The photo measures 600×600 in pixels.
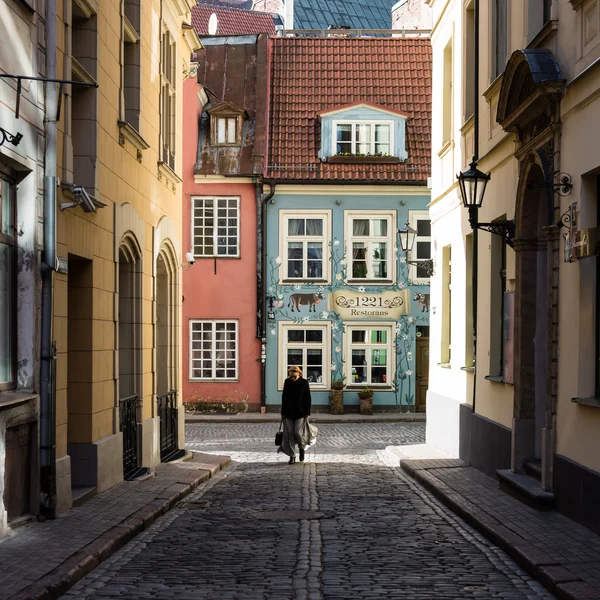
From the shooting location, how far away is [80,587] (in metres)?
8.55

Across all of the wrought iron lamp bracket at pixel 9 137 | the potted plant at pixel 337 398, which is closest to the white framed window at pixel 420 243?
the potted plant at pixel 337 398

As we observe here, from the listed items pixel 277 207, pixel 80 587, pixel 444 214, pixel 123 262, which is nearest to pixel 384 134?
pixel 277 207

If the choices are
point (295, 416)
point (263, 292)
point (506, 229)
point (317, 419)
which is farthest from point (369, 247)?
point (506, 229)

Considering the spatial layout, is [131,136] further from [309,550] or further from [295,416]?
[309,550]

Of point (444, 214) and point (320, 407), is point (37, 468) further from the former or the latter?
point (320, 407)

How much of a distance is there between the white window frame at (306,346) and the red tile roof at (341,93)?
435 cm

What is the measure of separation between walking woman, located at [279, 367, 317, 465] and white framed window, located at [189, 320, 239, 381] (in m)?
13.8

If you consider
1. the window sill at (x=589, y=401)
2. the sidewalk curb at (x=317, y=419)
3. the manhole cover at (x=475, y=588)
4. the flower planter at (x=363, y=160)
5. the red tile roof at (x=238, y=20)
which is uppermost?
the red tile roof at (x=238, y=20)

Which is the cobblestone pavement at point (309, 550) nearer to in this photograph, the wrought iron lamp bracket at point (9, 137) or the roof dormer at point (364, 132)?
the wrought iron lamp bracket at point (9, 137)

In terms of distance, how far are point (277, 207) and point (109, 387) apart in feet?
64.6

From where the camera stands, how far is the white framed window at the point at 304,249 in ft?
111

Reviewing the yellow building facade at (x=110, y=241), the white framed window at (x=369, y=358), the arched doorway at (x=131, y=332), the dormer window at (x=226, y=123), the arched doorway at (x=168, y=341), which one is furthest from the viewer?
the dormer window at (x=226, y=123)

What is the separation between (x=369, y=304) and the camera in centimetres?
3372

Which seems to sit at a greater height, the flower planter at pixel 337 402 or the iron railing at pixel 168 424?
the iron railing at pixel 168 424
